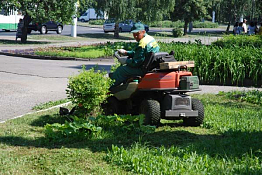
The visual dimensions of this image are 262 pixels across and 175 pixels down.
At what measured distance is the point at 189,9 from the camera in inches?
1921

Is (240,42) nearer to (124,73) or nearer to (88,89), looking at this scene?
(124,73)

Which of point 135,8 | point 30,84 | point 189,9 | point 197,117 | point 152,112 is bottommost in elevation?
point 30,84

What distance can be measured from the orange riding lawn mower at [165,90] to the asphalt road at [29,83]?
9.08 ft

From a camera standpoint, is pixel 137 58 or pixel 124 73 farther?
pixel 124 73

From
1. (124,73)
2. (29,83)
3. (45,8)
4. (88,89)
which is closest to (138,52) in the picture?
(124,73)

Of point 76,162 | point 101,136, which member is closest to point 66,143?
point 101,136

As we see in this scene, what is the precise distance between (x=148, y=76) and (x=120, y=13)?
30726mm

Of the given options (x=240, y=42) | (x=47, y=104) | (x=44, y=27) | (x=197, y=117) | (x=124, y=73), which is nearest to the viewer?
(x=197, y=117)

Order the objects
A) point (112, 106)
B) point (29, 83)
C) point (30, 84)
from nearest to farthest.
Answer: point (112, 106)
point (30, 84)
point (29, 83)

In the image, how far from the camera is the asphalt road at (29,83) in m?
11.3

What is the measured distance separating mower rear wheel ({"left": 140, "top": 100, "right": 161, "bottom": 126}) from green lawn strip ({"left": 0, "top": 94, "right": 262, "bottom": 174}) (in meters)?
0.19

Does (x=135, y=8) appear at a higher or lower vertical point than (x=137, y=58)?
higher

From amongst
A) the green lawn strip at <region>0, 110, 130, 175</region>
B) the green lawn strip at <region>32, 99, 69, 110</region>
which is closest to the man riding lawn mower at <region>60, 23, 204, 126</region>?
the green lawn strip at <region>0, 110, 130, 175</region>

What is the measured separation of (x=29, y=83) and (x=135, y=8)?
26075 mm
